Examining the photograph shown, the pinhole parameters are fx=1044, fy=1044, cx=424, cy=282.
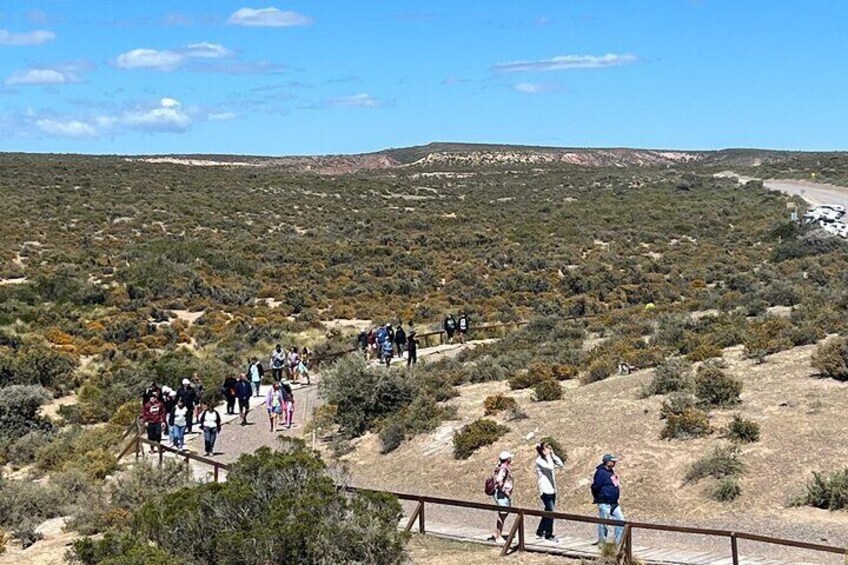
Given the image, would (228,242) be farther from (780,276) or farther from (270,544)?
(270,544)

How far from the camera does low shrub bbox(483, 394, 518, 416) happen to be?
21031 mm

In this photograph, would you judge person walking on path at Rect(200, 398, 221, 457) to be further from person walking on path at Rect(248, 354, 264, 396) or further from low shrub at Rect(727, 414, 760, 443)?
low shrub at Rect(727, 414, 760, 443)

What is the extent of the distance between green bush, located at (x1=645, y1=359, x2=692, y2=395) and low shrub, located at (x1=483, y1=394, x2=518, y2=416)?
2.71m

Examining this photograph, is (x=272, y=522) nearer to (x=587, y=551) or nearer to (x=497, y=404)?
A: (x=587, y=551)

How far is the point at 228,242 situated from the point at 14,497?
42.3 meters

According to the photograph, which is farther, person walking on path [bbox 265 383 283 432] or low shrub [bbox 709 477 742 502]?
person walking on path [bbox 265 383 283 432]

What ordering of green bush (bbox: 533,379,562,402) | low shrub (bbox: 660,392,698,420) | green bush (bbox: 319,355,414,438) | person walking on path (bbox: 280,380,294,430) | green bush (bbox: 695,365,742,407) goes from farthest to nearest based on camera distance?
person walking on path (bbox: 280,380,294,430) → green bush (bbox: 319,355,414,438) → green bush (bbox: 533,379,562,402) → green bush (bbox: 695,365,742,407) → low shrub (bbox: 660,392,698,420)

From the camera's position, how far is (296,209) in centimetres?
7662

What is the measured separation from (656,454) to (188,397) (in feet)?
33.7

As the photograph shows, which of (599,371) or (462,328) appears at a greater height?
(599,371)

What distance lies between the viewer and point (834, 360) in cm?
1939

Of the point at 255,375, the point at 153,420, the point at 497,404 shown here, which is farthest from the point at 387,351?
the point at 153,420

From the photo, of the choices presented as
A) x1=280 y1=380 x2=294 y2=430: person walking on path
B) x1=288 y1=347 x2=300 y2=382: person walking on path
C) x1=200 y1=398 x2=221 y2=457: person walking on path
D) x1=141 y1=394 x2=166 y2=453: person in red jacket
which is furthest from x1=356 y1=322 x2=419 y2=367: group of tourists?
x1=141 y1=394 x2=166 y2=453: person in red jacket

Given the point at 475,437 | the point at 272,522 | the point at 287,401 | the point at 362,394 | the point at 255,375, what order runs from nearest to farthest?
the point at 272,522 → the point at 475,437 → the point at 362,394 → the point at 287,401 → the point at 255,375
